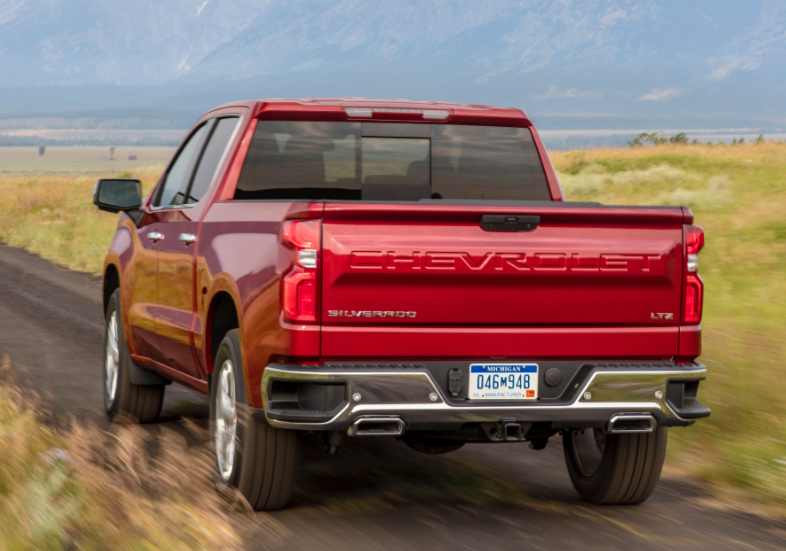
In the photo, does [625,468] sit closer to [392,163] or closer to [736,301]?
→ [392,163]

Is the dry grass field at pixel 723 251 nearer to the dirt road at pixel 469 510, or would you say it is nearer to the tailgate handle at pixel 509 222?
the dirt road at pixel 469 510

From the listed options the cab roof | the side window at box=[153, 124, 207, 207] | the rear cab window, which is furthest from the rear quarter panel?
the side window at box=[153, 124, 207, 207]

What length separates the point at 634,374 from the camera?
4.96 meters

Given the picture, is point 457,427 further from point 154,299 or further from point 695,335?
point 154,299

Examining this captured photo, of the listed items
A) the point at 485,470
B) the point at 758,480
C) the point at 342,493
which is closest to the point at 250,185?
the point at 342,493

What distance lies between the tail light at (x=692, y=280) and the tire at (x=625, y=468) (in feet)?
2.46

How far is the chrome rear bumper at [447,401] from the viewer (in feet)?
15.4

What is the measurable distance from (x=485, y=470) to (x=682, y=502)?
3.83ft

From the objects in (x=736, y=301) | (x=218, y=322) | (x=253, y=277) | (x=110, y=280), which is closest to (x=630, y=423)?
(x=253, y=277)

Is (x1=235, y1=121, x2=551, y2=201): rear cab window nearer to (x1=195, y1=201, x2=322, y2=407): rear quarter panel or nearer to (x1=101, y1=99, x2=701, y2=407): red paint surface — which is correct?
(x1=195, y1=201, x2=322, y2=407): rear quarter panel

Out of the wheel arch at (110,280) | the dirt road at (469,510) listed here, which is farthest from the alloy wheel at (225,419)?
the wheel arch at (110,280)

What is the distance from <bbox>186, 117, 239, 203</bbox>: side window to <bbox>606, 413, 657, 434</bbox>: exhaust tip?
8.49 ft

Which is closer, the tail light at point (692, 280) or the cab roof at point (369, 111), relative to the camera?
the tail light at point (692, 280)

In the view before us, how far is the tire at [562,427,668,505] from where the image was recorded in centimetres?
567
